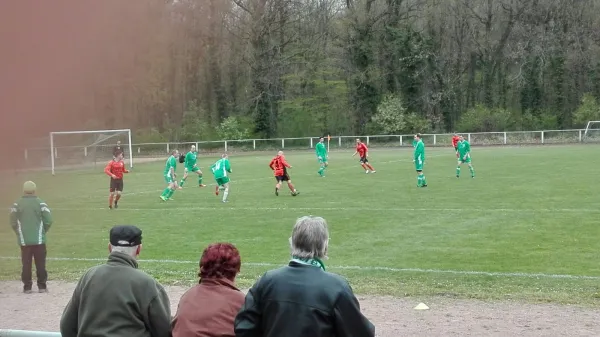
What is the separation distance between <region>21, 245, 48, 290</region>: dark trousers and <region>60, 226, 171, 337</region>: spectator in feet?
26.7

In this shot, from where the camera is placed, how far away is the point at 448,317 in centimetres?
944

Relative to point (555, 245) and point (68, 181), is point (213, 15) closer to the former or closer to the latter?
point (68, 181)

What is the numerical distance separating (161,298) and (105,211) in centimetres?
1975

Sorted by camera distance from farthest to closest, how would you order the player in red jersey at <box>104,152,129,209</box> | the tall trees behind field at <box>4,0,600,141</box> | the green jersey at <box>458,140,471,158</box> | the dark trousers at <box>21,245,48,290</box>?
the tall trees behind field at <box>4,0,600,141</box>, the green jersey at <box>458,140,471,158</box>, the player in red jersey at <box>104,152,129,209</box>, the dark trousers at <box>21,245,48,290</box>

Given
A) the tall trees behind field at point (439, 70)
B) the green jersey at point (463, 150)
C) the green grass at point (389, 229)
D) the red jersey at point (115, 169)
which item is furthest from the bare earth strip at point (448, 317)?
the tall trees behind field at point (439, 70)

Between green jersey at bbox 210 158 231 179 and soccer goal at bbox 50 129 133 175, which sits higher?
soccer goal at bbox 50 129 133 175

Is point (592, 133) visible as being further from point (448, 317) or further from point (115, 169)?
point (448, 317)

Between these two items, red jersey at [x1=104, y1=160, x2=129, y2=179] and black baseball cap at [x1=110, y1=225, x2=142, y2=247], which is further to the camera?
red jersey at [x1=104, y1=160, x2=129, y2=179]

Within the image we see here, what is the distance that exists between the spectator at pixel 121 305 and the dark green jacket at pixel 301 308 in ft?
1.73

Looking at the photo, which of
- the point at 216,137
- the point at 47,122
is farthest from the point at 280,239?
the point at 216,137

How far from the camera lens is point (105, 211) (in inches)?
906

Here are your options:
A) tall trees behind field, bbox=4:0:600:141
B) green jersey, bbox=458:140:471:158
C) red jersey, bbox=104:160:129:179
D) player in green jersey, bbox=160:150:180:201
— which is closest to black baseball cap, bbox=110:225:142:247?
red jersey, bbox=104:160:129:179

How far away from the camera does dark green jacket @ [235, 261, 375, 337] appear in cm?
354

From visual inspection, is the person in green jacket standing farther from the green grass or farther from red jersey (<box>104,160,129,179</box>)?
red jersey (<box>104,160,129,179</box>)
